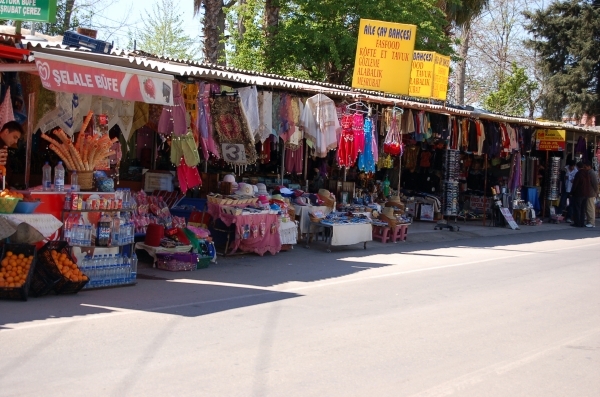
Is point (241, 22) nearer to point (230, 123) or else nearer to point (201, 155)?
point (201, 155)

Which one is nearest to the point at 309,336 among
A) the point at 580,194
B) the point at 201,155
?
the point at 201,155

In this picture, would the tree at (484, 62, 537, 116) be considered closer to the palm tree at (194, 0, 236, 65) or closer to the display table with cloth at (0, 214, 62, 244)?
the palm tree at (194, 0, 236, 65)

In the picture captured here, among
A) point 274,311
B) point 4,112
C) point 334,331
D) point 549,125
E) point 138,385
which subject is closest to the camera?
point 138,385

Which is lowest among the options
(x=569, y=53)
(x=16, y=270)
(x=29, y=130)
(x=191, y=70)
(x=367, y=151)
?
(x=16, y=270)

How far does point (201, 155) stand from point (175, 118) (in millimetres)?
2351

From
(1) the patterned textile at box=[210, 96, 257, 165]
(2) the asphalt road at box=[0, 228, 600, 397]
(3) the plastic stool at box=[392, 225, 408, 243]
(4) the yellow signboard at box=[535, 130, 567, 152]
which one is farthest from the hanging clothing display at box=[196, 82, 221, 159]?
(4) the yellow signboard at box=[535, 130, 567, 152]

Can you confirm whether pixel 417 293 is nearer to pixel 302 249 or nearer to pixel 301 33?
pixel 302 249

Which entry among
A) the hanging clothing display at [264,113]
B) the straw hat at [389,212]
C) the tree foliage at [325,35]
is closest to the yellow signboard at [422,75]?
the tree foliage at [325,35]

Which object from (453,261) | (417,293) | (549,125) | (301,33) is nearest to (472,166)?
(549,125)

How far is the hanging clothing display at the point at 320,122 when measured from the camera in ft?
47.7

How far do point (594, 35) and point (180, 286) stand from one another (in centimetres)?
3692

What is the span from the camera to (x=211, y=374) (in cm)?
578

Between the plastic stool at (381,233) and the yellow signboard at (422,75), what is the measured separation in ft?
17.9

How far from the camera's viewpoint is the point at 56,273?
848cm
